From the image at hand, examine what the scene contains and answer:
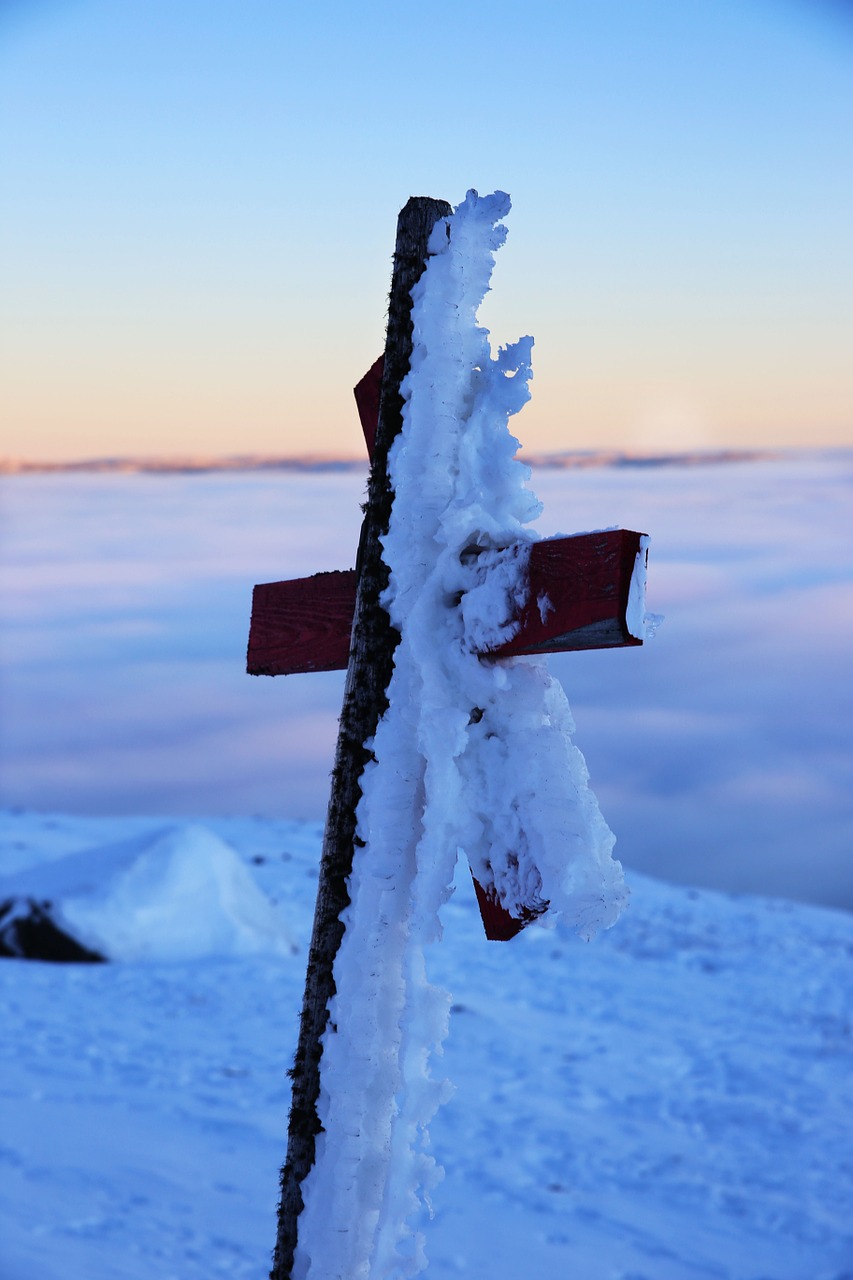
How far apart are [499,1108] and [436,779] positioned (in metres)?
4.50

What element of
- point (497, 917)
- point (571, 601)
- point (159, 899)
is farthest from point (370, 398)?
point (159, 899)

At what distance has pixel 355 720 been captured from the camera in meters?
2.37

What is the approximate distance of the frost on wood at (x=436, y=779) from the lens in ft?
6.73

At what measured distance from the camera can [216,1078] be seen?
618cm

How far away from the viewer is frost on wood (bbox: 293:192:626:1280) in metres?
2.05

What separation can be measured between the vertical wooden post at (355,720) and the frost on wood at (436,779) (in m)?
0.06

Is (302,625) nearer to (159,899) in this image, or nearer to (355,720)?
(355,720)

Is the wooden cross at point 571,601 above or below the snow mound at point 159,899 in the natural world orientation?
above

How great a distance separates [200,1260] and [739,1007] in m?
5.24

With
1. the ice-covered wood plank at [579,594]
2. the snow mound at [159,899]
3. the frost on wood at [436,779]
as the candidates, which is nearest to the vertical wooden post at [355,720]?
the frost on wood at [436,779]

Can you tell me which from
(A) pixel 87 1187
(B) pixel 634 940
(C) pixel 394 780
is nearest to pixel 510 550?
(C) pixel 394 780

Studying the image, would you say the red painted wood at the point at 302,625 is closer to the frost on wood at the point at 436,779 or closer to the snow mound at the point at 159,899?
the frost on wood at the point at 436,779

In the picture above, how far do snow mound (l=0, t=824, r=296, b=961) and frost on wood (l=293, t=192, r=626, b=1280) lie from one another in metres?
6.73

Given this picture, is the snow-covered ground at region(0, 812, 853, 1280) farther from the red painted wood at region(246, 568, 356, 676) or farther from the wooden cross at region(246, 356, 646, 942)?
the wooden cross at region(246, 356, 646, 942)
